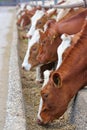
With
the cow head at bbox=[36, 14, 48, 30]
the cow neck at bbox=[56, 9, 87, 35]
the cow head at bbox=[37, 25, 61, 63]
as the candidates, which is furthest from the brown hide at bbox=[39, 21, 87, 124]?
the cow head at bbox=[36, 14, 48, 30]

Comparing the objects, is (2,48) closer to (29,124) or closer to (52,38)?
(52,38)

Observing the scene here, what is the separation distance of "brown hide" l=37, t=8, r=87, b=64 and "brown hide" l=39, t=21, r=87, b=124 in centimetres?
202

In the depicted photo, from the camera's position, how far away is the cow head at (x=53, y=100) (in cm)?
505

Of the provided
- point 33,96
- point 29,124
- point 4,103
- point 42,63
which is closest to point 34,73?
point 42,63

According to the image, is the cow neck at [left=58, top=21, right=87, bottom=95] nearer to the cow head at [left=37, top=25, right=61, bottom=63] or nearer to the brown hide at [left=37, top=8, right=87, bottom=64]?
the brown hide at [left=37, top=8, right=87, bottom=64]

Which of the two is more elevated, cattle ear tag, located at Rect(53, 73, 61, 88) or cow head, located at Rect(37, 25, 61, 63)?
cattle ear tag, located at Rect(53, 73, 61, 88)

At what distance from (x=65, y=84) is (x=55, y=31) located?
2.62 m

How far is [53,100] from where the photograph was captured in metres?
5.15

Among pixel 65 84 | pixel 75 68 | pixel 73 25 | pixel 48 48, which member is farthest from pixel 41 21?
pixel 65 84

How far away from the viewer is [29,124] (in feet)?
18.0

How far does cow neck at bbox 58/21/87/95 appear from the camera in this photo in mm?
A: 5102

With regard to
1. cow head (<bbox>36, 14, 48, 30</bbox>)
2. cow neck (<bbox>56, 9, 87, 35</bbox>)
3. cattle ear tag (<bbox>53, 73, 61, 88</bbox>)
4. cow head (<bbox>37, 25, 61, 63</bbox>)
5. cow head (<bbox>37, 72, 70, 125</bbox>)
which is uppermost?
cattle ear tag (<bbox>53, 73, 61, 88</bbox>)

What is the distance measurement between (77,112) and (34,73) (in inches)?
161

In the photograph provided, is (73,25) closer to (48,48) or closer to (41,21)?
(48,48)
